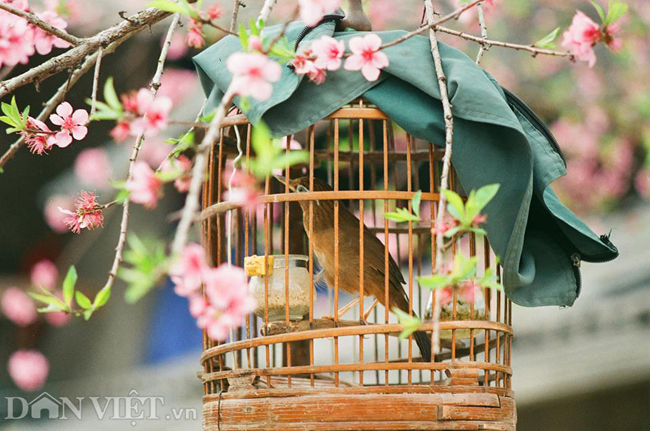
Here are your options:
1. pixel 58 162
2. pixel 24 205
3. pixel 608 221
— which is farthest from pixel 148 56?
pixel 608 221

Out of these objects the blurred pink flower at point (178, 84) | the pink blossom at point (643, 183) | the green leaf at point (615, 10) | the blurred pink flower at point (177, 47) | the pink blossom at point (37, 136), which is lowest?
the pink blossom at point (37, 136)

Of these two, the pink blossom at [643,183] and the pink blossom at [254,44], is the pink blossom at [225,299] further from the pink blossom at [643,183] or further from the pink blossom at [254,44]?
the pink blossom at [643,183]

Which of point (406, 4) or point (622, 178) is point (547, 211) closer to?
point (406, 4)

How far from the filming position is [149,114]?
1.62 m

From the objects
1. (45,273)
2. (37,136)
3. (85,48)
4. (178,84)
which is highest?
(178,84)

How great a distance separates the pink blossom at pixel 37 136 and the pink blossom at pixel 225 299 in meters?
0.76

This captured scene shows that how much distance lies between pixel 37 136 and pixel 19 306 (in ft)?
11.7

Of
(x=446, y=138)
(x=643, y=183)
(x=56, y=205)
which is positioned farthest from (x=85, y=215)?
(x=643, y=183)

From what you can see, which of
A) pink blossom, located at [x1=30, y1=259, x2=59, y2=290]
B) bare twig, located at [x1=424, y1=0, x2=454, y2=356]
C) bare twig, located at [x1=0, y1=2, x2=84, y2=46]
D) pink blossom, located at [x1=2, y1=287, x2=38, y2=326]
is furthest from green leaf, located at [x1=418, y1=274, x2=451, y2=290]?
pink blossom, located at [x1=2, y1=287, x2=38, y2=326]

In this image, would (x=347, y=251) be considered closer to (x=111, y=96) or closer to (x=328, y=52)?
(x=328, y=52)

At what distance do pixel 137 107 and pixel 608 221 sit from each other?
14.5 ft

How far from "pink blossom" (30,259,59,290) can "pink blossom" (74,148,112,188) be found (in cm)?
59

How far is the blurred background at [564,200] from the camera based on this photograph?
182 inches

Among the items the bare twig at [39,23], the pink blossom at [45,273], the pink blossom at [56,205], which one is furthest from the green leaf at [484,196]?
the pink blossom at [56,205]
